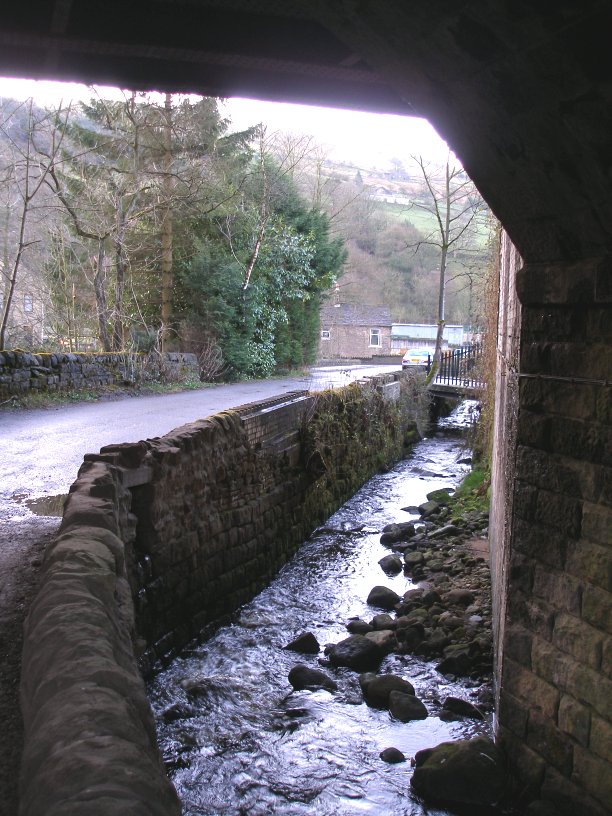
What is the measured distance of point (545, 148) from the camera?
2791mm

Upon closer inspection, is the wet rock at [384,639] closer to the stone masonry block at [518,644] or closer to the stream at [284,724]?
the stream at [284,724]

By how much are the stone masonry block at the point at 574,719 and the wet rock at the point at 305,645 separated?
3.52 m

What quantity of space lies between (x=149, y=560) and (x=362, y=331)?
156 feet

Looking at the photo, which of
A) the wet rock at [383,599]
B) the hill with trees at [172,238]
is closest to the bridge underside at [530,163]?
the wet rock at [383,599]

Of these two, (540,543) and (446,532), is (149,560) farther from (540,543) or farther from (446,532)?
(446,532)

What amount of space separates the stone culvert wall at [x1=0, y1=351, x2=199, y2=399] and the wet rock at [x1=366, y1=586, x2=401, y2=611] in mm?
8708

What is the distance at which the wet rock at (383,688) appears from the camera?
5.73 meters

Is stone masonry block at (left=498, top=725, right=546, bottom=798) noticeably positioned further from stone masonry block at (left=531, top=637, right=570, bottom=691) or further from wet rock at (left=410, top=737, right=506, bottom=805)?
stone masonry block at (left=531, top=637, right=570, bottom=691)

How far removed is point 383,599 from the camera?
26.4ft

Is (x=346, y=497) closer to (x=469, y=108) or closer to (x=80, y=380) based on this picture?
(x=80, y=380)

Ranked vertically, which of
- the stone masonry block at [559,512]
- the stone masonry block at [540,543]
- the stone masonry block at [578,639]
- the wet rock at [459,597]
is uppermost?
the stone masonry block at [559,512]

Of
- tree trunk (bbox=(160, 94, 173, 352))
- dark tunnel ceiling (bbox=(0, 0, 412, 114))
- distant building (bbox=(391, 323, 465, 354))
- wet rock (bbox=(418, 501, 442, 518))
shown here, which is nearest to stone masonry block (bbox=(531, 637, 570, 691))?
dark tunnel ceiling (bbox=(0, 0, 412, 114))

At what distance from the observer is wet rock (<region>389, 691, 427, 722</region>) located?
546 centimetres

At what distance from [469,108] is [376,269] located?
53692 mm
